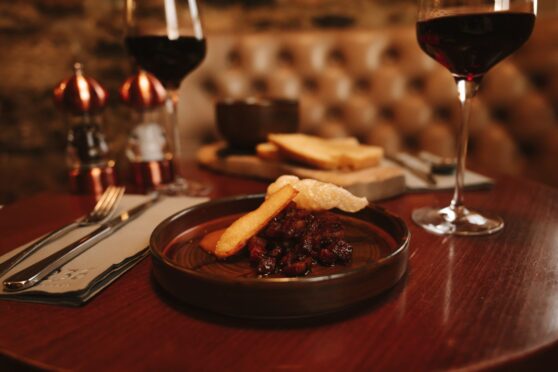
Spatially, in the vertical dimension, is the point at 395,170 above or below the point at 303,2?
below

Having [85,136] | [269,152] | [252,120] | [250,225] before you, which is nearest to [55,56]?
[85,136]

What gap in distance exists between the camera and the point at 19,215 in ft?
2.76

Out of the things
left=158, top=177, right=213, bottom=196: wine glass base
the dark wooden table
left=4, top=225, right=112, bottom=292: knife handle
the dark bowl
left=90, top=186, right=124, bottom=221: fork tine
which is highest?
the dark bowl

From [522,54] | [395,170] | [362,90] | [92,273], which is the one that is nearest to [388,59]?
[362,90]

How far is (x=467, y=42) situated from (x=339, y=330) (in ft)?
1.57

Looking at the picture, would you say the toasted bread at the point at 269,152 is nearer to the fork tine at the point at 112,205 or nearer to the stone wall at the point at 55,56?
the fork tine at the point at 112,205

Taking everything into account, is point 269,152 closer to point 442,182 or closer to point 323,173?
point 323,173

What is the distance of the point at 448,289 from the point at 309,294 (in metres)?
0.18

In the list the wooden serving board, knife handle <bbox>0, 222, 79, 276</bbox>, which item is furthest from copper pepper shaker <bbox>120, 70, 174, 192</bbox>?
knife handle <bbox>0, 222, 79, 276</bbox>

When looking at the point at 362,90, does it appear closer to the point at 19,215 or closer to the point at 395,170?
the point at 395,170

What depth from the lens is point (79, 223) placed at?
0.69 metres

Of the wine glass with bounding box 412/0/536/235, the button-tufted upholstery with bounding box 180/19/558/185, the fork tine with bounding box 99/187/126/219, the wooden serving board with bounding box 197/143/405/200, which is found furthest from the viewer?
the button-tufted upholstery with bounding box 180/19/558/185

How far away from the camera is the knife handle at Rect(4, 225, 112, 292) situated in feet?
1.61

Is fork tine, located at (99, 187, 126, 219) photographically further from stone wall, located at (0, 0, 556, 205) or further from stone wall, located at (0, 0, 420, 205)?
stone wall, located at (0, 0, 420, 205)
